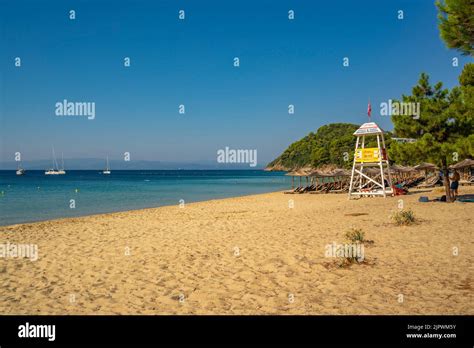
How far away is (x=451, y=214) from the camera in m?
15.0

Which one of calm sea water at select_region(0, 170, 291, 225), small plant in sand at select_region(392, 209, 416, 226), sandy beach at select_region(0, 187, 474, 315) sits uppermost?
small plant in sand at select_region(392, 209, 416, 226)

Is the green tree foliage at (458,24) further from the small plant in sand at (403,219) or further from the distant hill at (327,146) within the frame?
the distant hill at (327,146)

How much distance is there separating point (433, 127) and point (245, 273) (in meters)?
16.4

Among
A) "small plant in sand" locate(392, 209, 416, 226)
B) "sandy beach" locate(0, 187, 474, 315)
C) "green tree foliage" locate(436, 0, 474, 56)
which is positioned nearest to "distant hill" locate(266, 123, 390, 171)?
"small plant in sand" locate(392, 209, 416, 226)

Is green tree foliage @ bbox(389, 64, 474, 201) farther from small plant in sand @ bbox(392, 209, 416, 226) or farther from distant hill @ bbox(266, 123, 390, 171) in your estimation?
distant hill @ bbox(266, 123, 390, 171)

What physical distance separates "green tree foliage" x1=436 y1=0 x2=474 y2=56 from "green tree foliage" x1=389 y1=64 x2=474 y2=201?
36.6 ft

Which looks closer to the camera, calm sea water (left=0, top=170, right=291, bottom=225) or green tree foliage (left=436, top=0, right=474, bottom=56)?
green tree foliage (left=436, top=0, right=474, bottom=56)

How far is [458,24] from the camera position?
7578 mm

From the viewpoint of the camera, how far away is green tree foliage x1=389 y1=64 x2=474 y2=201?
60.2 feet

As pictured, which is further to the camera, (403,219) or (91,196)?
(91,196)

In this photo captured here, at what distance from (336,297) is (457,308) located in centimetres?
171

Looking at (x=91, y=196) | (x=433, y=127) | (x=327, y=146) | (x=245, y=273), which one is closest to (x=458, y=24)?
(x=245, y=273)

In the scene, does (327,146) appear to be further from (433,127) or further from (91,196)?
(433,127)

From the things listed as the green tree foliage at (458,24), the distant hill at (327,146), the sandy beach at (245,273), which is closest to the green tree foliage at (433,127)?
the sandy beach at (245,273)
